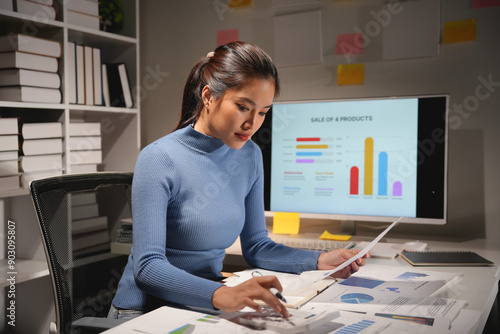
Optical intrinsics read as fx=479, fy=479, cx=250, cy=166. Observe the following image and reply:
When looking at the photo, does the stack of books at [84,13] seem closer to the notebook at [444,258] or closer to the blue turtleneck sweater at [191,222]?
the blue turtleneck sweater at [191,222]

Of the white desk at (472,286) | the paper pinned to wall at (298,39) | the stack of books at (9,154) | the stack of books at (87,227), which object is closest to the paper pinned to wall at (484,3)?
the paper pinned to wall at (298,39)

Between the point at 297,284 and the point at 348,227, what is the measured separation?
0.94m

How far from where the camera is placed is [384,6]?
2102 millimetres

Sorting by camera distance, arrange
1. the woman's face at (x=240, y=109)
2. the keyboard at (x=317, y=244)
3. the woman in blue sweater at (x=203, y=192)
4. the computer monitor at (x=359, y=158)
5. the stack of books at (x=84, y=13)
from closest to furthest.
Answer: the woman in blue sweater at (x=203, y=192) → the woman's face at (x=240, y=109) → the keyboard at (x=317, y=244) → the computer monitor at (x=359, y=158) → the stack of books at (x=84, y=13)

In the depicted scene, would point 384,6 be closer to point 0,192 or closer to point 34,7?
point 34,7

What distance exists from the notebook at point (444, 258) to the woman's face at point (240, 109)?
68 centimetres

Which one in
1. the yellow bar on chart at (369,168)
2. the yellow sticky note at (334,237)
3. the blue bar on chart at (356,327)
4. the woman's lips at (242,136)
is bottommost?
the yellow sticky note at (334,237)

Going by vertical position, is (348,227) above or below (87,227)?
below

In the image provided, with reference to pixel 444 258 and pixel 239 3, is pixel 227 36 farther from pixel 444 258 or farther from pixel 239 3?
pixel 444 258

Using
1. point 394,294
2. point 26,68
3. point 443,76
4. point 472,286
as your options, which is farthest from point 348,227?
point 26,68

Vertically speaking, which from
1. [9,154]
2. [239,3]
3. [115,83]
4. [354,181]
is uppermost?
[239,3]

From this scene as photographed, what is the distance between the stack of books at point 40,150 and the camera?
204 centimetres

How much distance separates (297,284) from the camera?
1.23m

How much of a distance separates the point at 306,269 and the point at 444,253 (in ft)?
1.83
